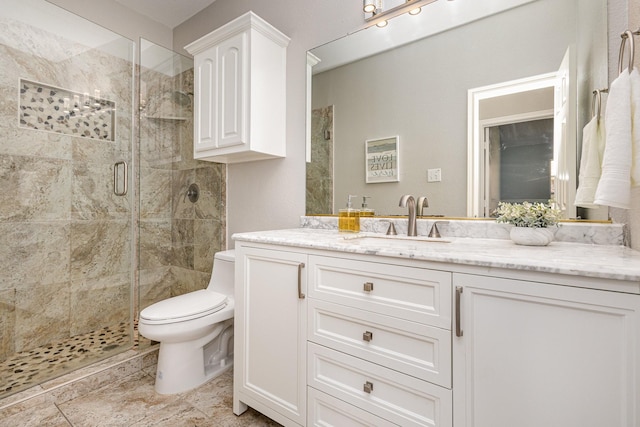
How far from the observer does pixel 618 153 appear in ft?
3.00

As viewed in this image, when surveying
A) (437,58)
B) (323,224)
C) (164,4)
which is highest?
(164,4)

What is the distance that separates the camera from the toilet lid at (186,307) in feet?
5.33

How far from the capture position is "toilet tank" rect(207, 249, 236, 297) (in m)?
2.04

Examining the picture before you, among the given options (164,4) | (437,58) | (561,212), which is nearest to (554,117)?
(561,212)

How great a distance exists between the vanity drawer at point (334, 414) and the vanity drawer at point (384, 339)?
0.20 metres

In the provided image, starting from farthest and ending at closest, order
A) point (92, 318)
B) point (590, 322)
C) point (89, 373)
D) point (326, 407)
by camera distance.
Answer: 1. point (92, 318)
2. point (89, 373)
3. point (326, 407)
4. point (590, 322)

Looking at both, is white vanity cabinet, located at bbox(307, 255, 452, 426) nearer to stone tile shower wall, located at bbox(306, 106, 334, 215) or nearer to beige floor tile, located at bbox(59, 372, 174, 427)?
stone tile shower wall, located at bbox(306, 106, 334, 215)

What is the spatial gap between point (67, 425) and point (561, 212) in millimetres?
2386

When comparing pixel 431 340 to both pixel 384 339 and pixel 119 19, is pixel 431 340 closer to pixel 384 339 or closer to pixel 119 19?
pixel 384 339

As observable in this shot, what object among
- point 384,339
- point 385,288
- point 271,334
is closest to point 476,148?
point 385,288

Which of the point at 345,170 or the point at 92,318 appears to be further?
the point at 92,318

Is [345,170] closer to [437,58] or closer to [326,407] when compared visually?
[437,58]

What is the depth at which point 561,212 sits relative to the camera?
1.26 meters

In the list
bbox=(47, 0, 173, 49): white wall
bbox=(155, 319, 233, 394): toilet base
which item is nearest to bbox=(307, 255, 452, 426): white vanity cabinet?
bbox=(155, 319, 233, 394): toilet base
